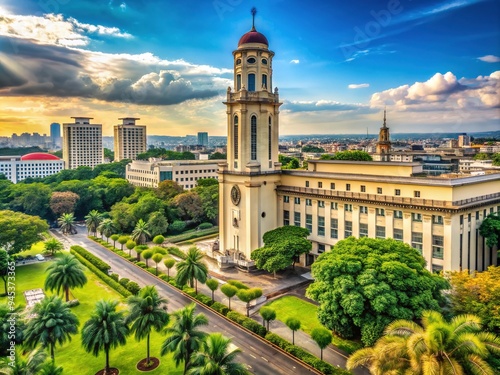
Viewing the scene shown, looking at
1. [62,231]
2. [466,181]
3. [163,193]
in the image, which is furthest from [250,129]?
[62,231]

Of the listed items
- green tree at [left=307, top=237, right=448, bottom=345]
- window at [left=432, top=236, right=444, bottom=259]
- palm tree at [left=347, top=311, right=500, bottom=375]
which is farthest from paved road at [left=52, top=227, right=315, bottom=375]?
window at [left=432, top=236, right=444, bottom=259]

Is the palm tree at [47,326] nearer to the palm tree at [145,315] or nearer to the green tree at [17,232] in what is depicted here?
the palm tree at [145,315]

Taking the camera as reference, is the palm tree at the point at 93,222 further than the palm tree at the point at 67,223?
No

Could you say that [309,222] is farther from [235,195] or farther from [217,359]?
[217,359]

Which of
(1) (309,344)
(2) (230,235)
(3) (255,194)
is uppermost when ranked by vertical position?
(3) (255,194)

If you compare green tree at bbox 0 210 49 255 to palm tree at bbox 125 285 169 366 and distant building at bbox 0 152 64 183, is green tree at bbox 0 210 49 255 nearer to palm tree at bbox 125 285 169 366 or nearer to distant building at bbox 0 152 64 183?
palm tree at bbox 125 285 169 366

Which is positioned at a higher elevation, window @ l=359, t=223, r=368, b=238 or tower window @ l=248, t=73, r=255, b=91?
tower window @ l=248, t=73, r=255, b=91

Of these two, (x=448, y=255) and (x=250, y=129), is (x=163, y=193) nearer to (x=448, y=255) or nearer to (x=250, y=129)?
(x=250, y=129)

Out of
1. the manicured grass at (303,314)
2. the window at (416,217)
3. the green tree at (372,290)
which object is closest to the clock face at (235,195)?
the manicured grass at (303,314)
